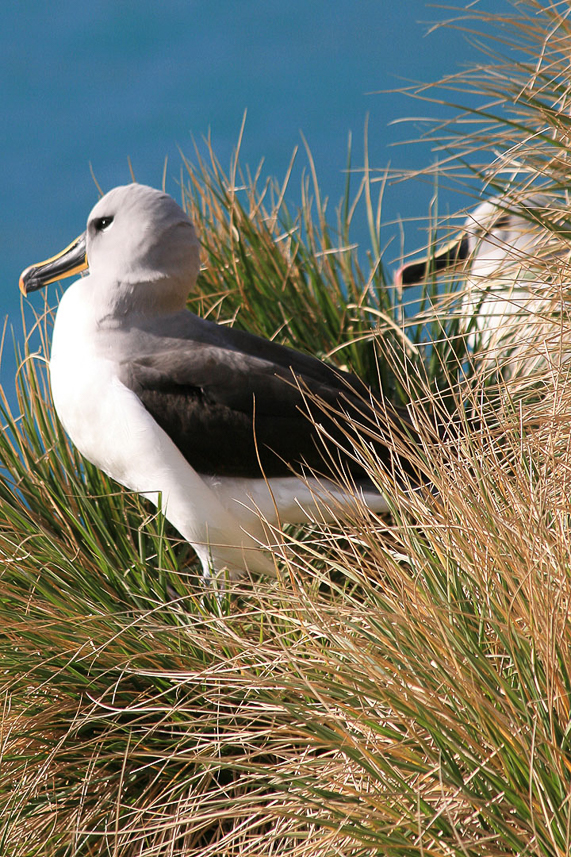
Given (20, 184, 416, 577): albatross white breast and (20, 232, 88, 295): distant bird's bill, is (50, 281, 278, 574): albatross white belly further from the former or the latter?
(20, 232, 88, 295): distant bird's bill

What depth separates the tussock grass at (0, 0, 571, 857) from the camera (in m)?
1.14

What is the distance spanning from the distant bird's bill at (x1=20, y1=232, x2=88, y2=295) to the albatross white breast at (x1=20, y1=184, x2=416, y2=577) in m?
0.11

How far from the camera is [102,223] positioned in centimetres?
221

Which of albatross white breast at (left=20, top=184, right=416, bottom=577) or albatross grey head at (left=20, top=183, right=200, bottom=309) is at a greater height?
albatross grey head at (left=20, top=183, right=200, bottom=309)

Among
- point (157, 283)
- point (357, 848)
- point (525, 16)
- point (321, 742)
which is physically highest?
point (525, 16)

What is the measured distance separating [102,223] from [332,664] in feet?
4.20

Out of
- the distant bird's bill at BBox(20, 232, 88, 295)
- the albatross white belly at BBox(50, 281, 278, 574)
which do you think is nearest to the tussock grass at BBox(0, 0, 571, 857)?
the albatross white belly at BBox(50, 281, 278, 574)

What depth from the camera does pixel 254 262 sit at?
3121mm

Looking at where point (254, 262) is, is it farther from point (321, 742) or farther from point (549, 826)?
point (549, 826)

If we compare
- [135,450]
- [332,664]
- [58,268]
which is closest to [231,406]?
[135,450]

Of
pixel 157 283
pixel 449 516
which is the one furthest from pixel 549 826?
pixel 157 283

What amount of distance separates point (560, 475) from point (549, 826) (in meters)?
0.55

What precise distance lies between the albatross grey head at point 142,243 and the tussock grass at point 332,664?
516 millimetres

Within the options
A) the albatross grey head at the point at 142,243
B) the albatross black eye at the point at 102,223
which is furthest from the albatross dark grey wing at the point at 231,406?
the albatross black eye at the point at 102,223
